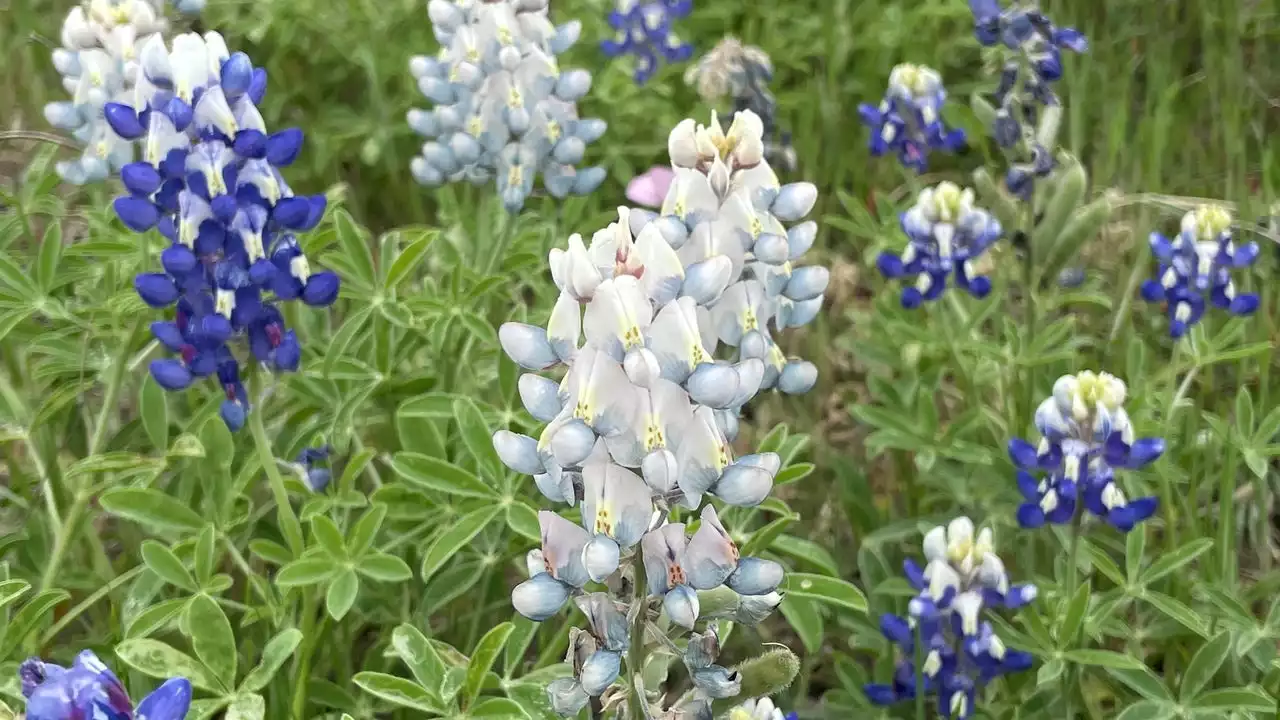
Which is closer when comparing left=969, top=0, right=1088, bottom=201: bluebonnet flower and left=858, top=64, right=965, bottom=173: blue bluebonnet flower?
left=969, top=0, right=1088, bottom=201: bluebonnet flower

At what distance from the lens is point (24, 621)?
172 centimetres

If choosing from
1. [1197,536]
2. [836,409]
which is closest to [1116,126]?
[836,409]

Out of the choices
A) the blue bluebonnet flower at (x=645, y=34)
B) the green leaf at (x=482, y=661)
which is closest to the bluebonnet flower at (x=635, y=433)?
the green leaf at (x=482, y=661)

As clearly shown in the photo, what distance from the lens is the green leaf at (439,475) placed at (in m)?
1.92

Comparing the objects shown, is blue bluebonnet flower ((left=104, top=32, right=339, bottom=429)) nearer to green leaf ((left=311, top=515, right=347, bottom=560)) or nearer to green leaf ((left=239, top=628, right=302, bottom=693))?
green leaf ((left=311, top=515, right=347, bottom=560))

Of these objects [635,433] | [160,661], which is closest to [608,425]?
[635,433]

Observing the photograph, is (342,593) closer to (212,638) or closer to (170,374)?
(212,638)

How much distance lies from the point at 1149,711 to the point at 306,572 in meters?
1.40

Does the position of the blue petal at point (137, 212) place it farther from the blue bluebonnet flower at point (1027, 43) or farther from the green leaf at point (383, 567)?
the blue bluebonnet flower at point (1027, 43)

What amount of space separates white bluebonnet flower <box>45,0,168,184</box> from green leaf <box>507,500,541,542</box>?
3.83ft

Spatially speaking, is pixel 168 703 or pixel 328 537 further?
pixel 328 537

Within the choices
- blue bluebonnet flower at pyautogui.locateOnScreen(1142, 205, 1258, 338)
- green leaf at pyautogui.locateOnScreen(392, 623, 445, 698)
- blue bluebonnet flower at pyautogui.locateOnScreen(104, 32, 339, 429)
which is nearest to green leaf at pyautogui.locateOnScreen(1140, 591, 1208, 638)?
blue bluebonnet flower at pyautogui.locateOnScreen(1142, 205, 1258, 338)

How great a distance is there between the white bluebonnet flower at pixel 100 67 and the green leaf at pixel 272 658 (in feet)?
3.95

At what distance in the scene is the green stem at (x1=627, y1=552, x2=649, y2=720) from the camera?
1.27 metres
